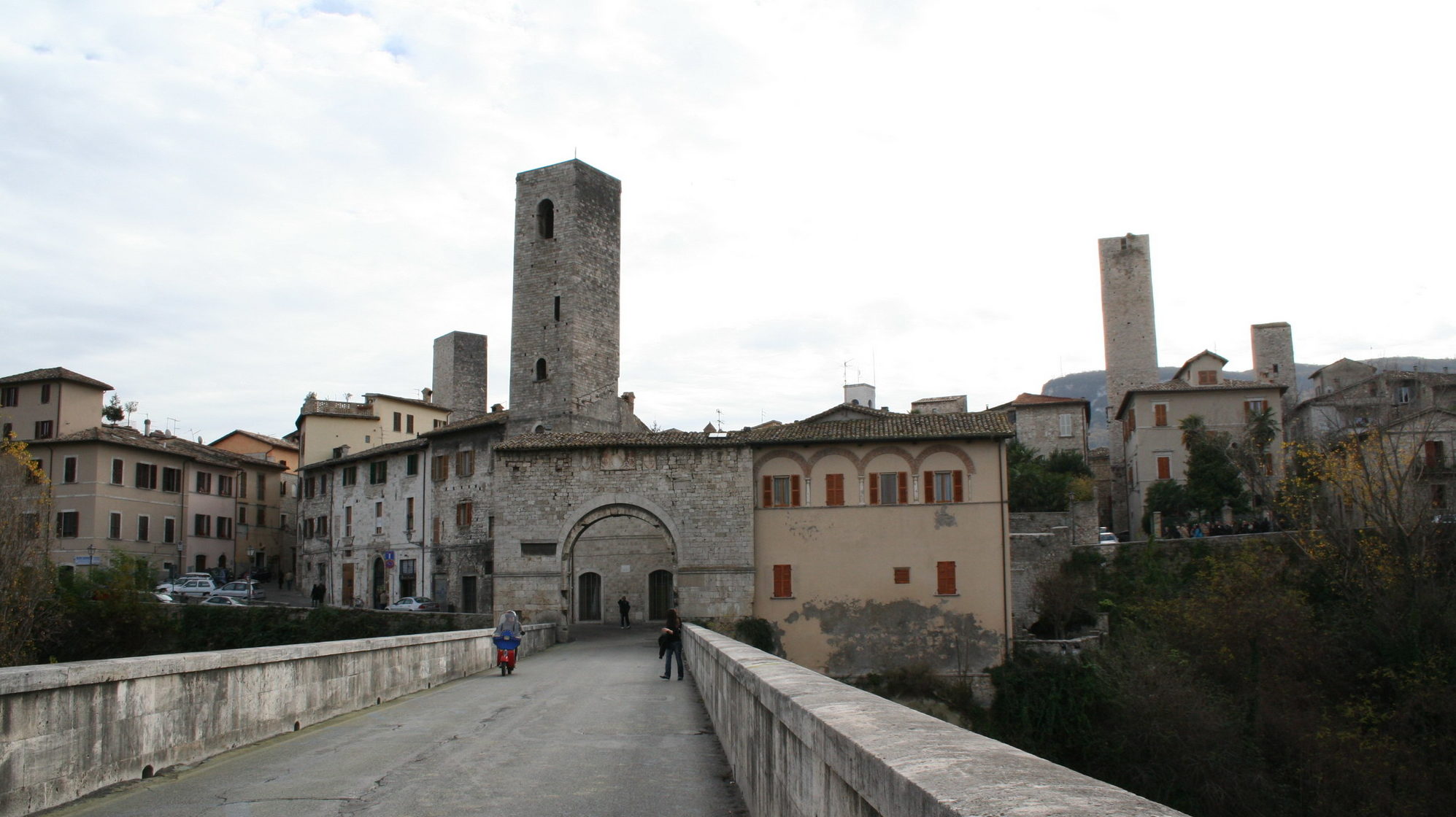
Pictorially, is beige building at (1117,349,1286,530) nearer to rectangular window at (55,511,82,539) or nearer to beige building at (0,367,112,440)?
rectangular window at (55,511,82,539)

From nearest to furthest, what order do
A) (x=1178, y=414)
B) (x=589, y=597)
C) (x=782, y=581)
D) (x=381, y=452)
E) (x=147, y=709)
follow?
(x=147, y=709) < (x=782, y=581) < (x=589, y=597) < (x=381, y=452) < (x=1178, y=414)

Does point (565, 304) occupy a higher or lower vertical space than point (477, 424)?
higher

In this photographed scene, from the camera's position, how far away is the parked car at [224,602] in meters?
38.8

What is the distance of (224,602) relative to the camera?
40.2 meters

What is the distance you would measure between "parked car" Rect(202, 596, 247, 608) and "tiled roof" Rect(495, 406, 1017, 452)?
13300mm

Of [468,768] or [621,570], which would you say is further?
[621,570]

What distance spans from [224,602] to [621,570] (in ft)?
49.5

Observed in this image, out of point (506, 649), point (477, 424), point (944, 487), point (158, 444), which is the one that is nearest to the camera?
point (506, 649)

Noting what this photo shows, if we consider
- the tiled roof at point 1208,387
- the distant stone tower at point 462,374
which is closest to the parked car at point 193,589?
the distant stone tower at point 462,374

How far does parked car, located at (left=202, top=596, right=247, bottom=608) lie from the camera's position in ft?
127

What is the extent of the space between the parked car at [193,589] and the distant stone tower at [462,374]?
2012cm

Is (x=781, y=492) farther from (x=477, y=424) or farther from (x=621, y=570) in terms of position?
(x=477, y=424)

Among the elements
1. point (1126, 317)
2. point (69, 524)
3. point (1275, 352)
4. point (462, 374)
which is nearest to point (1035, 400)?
point (1126, 317)

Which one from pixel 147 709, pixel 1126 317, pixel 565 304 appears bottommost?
pixel 147 709
